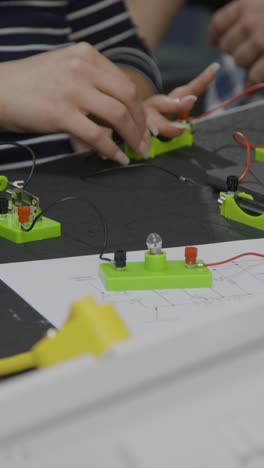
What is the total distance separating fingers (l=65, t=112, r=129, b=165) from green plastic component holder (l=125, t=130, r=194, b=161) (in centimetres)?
3

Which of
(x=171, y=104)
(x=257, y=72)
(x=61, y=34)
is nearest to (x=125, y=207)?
(x=171, y=104)

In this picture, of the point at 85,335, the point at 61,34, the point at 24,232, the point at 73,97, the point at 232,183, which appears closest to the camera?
the point at 85,335

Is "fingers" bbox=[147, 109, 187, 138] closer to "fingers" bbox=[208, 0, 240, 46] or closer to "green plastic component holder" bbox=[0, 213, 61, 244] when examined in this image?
"green plastic component holder" bbox=[0, 213, 61, 244]

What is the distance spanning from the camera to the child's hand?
3.39 feet

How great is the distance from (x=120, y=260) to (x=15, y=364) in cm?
19

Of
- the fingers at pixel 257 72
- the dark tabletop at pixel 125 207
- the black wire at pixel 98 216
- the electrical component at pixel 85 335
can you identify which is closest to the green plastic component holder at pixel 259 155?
the dark tabletop at pixel 125 207

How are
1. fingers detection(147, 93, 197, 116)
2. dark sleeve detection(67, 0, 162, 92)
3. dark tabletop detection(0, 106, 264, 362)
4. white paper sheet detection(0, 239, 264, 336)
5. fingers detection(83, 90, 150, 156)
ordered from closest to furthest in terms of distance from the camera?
1. white paper sheet detection(0, 239, 264, 336)
2. dark tabletop detection(0, 106, 264, 362)
3. fingers detection(83, 90, 150, 156)
4. fingers detection(147, 93, 197, 116)
5. dark sleeve detection(67, 0, 162, 92)

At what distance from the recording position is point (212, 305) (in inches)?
23.4

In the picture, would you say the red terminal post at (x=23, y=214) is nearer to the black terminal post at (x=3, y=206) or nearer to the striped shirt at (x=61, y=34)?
the black terminal post at (x=3, y=206)

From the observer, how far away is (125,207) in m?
0.83

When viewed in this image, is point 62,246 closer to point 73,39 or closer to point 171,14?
point 73,39

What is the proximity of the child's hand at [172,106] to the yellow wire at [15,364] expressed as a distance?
0.60m

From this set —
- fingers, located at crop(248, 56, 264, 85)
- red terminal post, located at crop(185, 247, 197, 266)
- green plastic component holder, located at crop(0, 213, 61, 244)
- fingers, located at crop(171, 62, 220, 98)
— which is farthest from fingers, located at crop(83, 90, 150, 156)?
fingers, located at crop(248, 56, 264, 85)

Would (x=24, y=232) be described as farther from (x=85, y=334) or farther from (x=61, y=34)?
(x=61, y=34)
